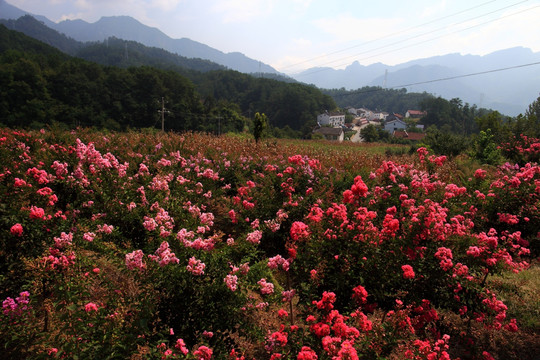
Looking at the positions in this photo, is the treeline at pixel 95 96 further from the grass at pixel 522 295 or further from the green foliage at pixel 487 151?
the grass at pixel 522 295

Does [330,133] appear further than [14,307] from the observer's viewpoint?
Yes

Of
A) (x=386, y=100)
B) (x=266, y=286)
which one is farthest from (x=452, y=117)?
(x=266, y=286)

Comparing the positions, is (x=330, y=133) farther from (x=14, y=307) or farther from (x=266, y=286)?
(x=14, y=307)

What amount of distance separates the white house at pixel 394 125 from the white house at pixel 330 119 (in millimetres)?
17795

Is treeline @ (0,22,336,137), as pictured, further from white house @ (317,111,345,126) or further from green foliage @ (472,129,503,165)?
green foliage @ (472,129,503,165)

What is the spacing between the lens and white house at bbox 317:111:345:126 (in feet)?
360

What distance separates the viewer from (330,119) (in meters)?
111

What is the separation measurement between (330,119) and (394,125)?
85.0 feet

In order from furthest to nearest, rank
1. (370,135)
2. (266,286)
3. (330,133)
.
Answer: (330,133) → (370,135) → (266,286)

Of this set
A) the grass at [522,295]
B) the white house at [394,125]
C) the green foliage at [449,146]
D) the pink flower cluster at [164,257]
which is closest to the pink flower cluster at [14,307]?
the pink flower cluster at [164,257]

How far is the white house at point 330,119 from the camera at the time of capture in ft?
360

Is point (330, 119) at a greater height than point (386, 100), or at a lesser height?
lesser

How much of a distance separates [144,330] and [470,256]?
10.4 ft

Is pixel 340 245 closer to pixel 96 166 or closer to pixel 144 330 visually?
pixel 144 330
